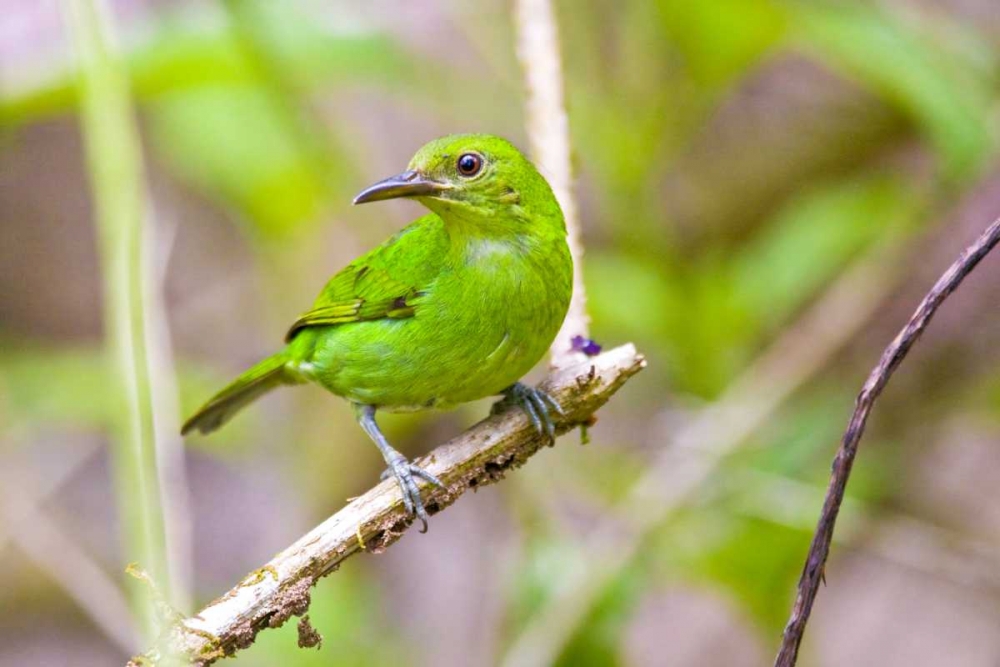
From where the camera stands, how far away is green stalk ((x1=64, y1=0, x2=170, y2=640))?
165 cm

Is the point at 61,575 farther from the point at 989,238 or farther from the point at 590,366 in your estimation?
the point at 989,238

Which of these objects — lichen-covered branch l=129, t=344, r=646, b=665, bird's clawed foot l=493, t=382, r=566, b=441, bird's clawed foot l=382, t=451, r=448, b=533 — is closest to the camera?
lichen-covered branch l=129, t=344, r=646, b=665

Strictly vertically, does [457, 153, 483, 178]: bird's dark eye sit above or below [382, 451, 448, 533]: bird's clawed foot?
above

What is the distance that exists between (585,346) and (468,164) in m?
0.60

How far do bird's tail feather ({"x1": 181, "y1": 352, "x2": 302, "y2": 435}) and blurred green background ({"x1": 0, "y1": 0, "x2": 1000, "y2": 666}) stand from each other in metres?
0.41

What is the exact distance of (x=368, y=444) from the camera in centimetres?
502

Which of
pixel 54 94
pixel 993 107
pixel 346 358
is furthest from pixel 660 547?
pixel 54 94

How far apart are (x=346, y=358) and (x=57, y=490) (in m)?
4.44

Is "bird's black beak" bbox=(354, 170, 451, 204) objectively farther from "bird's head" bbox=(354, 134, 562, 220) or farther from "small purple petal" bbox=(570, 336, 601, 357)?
"small purple petal" bbox=(570, 336, 601, 357)

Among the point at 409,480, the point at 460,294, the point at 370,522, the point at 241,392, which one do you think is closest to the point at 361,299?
the point at 460,294

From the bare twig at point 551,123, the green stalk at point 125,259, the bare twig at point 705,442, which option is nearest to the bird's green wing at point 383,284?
the bare twig at point 551,123

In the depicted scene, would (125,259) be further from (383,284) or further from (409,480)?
(383,284)

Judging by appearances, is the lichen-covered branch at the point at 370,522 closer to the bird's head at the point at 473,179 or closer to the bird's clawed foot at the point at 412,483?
the bird's clawed foot at the point at 412,483

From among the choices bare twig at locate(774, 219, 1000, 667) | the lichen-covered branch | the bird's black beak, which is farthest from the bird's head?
bare twig at locate(774, 219, 1000, 667)
